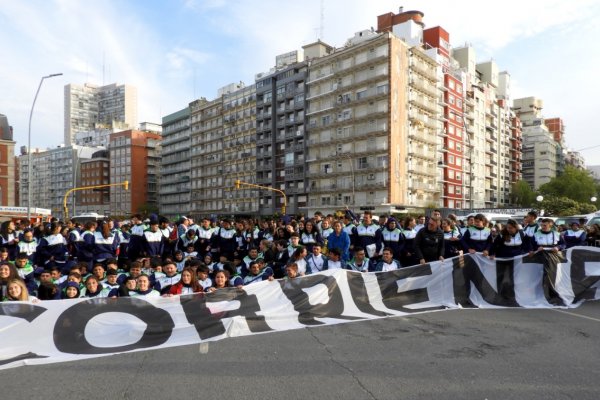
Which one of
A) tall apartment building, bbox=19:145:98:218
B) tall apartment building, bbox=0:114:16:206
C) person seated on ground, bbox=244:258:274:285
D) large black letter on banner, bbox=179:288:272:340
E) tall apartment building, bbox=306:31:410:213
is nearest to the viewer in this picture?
large black letter on banner, bbox=179:288:272:340

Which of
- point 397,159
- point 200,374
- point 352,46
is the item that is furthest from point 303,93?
point 200,374

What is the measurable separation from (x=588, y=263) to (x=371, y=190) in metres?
54.0

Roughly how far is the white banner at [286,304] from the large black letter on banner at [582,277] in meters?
0.02

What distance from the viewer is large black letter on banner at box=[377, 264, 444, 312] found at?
352 inches

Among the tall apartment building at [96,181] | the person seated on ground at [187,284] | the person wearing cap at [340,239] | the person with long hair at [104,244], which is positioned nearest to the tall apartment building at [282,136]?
the tall apartment building at [96,181]

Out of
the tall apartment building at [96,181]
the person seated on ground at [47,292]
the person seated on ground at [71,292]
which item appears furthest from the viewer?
the tall apartment building at [96,181]

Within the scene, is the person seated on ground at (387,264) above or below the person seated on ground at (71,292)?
above

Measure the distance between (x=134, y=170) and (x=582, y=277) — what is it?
386ft

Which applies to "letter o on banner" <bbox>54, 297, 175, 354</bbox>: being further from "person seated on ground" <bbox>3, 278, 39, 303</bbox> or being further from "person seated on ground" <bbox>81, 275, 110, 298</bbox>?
"person seated on ground" <bbox>81, 275, 110, 298</bbox>

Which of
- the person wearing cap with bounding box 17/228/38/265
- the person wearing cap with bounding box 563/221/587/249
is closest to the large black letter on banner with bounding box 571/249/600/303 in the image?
the person wearing cap with bounding box 563/221/587/249

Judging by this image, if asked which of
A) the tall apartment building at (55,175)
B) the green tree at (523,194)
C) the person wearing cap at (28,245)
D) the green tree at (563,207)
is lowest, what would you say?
the person wearing cap at (28,245)

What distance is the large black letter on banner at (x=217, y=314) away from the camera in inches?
273

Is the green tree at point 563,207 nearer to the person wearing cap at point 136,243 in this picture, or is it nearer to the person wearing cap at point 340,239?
the person wearing cap at point 340,239

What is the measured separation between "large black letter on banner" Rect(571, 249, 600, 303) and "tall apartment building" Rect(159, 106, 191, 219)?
95.9 meters
